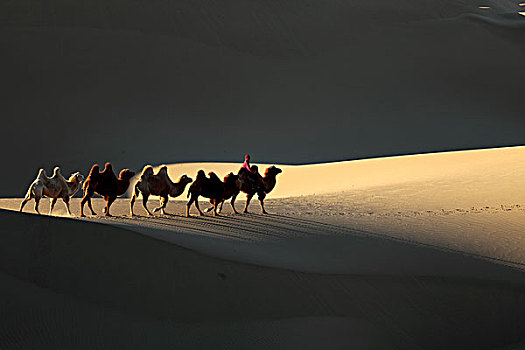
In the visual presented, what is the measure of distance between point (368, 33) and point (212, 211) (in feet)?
69.3

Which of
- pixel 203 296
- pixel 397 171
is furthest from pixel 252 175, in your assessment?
pixel 397 171

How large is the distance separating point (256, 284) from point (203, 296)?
617 millimetres

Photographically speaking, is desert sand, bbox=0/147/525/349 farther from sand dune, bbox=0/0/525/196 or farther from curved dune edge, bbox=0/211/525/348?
sand dune, bbox=0/0/525/196

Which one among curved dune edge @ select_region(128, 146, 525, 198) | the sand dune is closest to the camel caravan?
curved dune edge @ select_region(128, 146, 525, 198)

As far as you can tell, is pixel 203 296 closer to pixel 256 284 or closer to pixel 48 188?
pixel 256 284

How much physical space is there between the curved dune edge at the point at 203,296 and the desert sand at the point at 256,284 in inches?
0.5

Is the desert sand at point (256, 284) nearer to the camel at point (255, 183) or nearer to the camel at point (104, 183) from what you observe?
the camel at point (104, 183)

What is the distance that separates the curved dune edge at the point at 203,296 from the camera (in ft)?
21.4

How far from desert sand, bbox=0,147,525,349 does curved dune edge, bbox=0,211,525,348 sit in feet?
0.04

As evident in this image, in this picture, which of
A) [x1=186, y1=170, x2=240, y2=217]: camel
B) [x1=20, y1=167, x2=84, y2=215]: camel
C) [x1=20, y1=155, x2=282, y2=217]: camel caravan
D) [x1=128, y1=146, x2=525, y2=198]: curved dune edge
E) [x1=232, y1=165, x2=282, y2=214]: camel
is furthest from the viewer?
[x1=128, y1=146, x2=525, y2=198]: curved dune edge

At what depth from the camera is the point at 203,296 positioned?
23.3ft

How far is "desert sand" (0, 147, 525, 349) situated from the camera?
6.50 metres

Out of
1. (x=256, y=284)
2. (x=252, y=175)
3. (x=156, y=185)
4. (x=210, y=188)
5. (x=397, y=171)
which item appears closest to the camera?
(x=256, y=284)

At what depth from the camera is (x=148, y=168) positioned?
10094 millimetres
